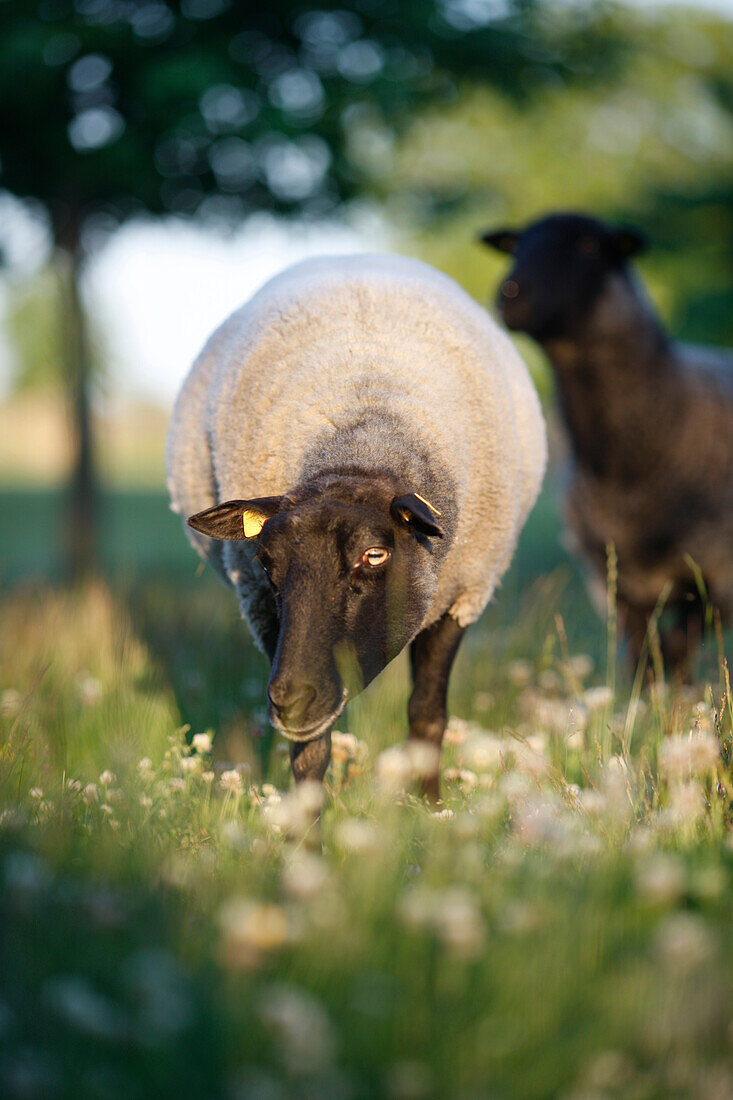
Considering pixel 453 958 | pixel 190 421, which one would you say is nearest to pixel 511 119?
pixel 190 421

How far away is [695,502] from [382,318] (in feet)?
7.10

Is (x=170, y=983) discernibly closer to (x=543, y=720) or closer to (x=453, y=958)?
(x=453, y=958)

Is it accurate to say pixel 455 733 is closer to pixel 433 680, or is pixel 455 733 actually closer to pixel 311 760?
pixel 433 680

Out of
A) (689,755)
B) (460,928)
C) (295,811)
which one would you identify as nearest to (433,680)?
(689,755)

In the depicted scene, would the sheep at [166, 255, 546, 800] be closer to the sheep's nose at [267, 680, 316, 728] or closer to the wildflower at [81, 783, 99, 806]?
the sheep's nose at [267, 680, 316, 728]

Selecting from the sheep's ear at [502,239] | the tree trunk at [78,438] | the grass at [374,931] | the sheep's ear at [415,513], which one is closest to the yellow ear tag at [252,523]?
the sheep's ear at [415,513]

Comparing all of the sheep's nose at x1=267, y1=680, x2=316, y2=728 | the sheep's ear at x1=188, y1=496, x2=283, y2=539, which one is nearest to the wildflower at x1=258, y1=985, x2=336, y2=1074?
the sheep's nose at x1=267, y1=680, x2=316, y2=728

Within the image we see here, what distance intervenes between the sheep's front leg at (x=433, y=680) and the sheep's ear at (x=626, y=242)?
242cm

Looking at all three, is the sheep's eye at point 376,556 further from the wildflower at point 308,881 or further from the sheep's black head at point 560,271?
the sheep's black head at point 560,271

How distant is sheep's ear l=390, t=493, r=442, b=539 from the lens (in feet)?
8.12

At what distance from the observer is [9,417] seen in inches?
1858

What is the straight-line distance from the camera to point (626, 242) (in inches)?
178

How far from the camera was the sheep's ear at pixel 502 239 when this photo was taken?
483 centimetres

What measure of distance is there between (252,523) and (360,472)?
1.22 feet
